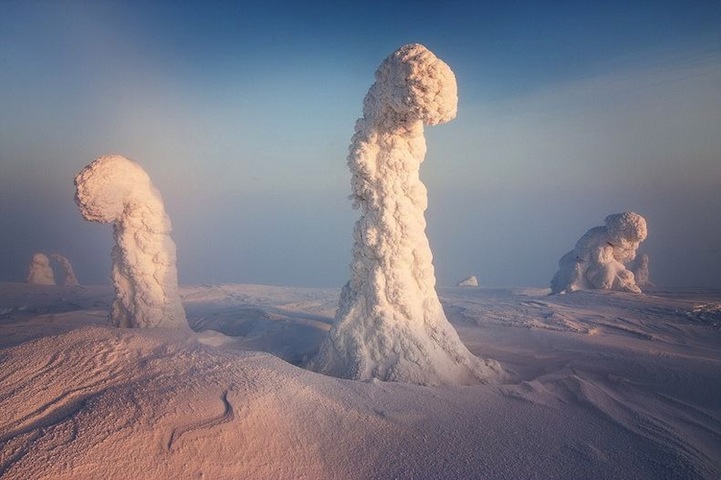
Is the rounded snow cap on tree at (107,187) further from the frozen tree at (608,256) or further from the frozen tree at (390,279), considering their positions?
the frozen tree at (608,256)

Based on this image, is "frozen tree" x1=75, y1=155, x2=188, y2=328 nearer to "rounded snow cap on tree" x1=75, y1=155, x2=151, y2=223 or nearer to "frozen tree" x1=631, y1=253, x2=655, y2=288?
"rounded snow cap on tree" x1=75, y1=155, x2=151, y2=223

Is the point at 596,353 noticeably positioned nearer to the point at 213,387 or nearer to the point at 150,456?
the point at 213,387

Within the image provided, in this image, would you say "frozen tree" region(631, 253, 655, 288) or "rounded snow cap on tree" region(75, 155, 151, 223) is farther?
"frozen tree" region(631, 253, 655, 288)

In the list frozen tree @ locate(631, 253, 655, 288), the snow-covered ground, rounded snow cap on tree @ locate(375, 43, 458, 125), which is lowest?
the snow-covered ground

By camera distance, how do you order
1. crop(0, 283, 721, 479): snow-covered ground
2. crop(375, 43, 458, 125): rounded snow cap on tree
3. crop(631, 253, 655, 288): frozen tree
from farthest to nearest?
crop(631, 253, 655, 288): frozen tree, crop(375, 43, 458, 125): rounded snow cap on tree, crop(0, 283, 721, 479): snow-covered ground

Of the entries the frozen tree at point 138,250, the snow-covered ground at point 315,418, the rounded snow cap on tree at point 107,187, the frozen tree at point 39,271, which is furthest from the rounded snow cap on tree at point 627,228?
the frozen tree at point 39,271

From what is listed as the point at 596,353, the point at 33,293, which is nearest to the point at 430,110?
the point at 596,353

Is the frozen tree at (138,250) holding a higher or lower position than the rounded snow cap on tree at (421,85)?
lower

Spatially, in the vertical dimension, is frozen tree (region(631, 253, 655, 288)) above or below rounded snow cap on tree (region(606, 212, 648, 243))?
below

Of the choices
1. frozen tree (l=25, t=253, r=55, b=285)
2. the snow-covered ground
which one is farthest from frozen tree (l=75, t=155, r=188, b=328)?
frozen tree (l=25, t=253, r=55, b=285)
